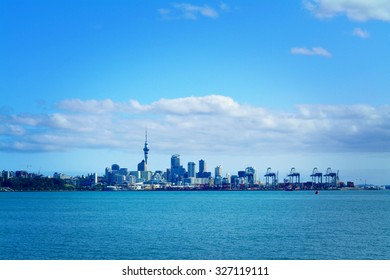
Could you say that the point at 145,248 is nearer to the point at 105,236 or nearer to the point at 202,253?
the point at 202,253

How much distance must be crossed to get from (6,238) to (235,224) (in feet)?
99.9

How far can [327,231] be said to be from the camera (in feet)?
220

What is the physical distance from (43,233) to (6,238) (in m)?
5.23
